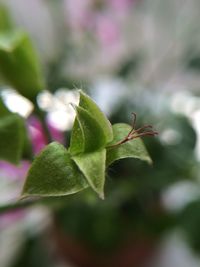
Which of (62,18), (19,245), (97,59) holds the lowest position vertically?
(19,245)

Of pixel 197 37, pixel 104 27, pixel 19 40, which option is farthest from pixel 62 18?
pixel 19 40

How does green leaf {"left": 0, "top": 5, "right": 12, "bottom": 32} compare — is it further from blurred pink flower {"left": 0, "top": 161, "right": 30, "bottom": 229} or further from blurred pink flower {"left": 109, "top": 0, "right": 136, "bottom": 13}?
blurred pink flower {"left": 109, "top": 0, "right": 136, "bottom": 13}

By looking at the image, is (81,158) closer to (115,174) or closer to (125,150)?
(125,150)

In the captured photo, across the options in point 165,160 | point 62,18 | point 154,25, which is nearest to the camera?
point 165,160

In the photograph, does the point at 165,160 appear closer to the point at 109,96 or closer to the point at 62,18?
the point at 109,96

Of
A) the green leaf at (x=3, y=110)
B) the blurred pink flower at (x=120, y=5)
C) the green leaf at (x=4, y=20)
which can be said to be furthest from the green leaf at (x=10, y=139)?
the blurred pink flower at (x=120, y=5)

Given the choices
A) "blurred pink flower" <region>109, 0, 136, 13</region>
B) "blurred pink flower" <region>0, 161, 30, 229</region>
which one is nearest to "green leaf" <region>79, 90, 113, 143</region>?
"blurred pink flower" <region>0, 161, 30, 229</region>

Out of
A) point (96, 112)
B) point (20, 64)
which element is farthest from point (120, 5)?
point (96, 112)
